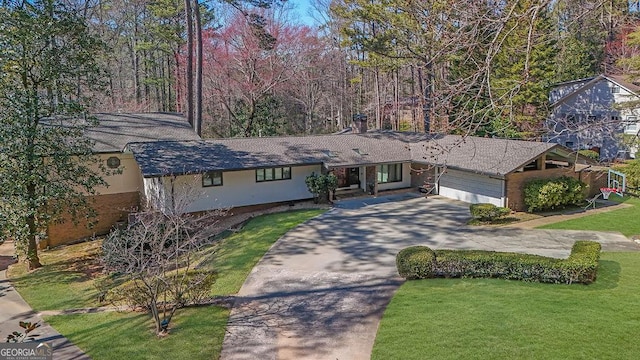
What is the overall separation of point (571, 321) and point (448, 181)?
48.1 feet

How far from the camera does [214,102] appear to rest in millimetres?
35719

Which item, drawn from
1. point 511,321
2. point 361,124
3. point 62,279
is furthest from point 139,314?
point 361,124

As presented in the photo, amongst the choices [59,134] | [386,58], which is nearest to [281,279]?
[59,134]

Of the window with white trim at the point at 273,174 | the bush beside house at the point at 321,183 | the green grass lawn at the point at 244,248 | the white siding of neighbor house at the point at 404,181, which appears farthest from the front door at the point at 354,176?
the green grass lawn at the point at 244,248

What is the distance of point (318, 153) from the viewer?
2261 centimetres

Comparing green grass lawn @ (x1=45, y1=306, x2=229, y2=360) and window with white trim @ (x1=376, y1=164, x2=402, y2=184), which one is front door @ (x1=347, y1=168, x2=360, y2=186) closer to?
window with white trim @ (x1=376, y1=164, x2=402, y2=184)

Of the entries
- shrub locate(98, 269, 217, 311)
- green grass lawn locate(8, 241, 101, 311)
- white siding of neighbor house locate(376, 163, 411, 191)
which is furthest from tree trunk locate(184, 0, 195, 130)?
shrub locate(98, 269, 217, 311)

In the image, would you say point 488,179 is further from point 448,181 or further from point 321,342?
point 321,342

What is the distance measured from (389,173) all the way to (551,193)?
8.25 m

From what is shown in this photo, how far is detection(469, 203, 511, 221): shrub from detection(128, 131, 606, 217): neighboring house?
1.46 m

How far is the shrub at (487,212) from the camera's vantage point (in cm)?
1808

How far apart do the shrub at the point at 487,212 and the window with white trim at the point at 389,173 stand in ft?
22.3

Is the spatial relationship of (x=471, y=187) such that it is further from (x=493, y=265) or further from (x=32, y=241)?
(x=32, y=241)

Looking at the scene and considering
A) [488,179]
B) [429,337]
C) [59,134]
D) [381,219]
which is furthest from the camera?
[488,179]
